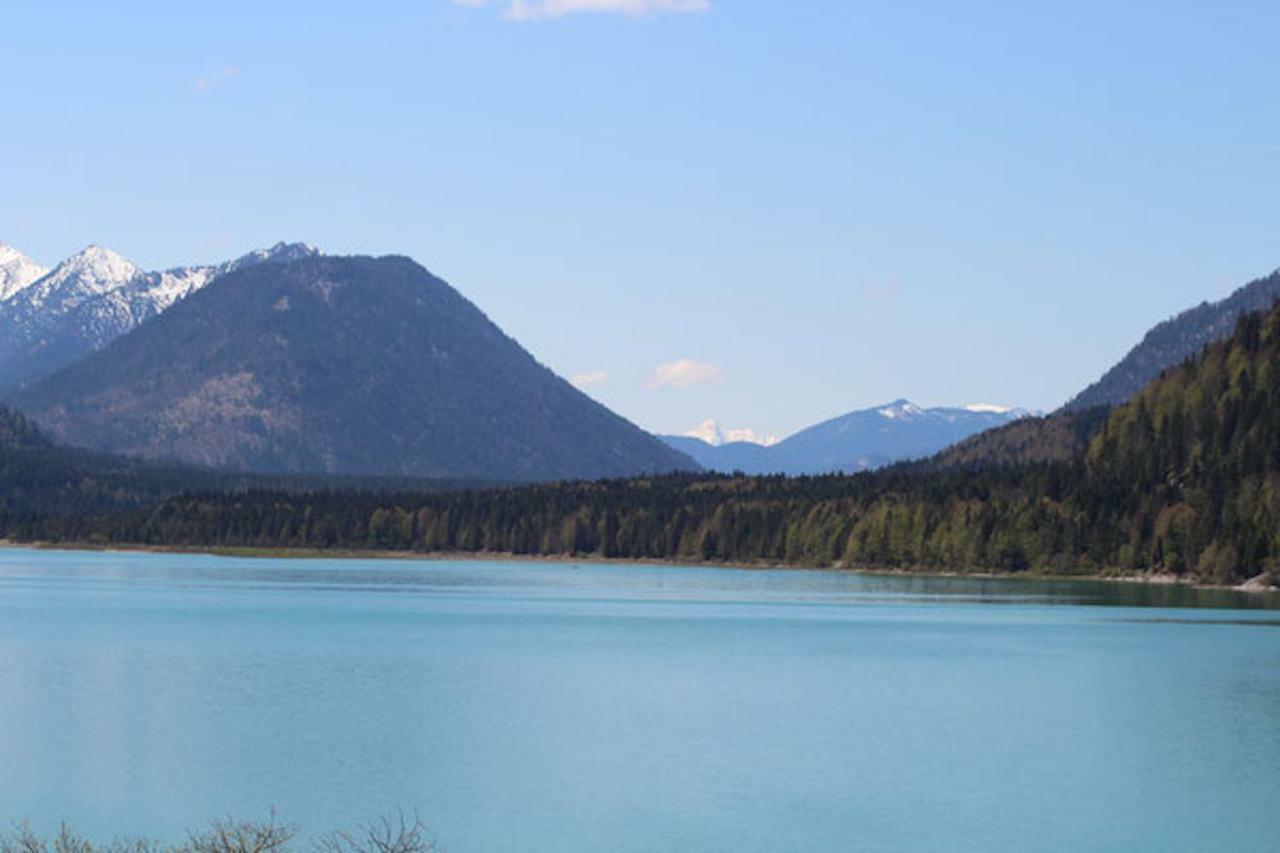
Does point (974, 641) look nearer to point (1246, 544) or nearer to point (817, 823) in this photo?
point (817, 823)

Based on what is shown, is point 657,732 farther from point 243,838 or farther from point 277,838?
point 243,838

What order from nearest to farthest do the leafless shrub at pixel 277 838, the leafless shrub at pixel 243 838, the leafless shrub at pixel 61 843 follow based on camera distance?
the leafless shrub at pixel 243 838 → the leafless shrub at pixel 277 838 → the leafless shrub at pixel 61 843

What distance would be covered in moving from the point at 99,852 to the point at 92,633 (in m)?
75.7

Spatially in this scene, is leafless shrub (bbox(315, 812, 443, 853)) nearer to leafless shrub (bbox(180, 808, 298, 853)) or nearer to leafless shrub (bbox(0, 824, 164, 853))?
leafless shrub (bbox(180, 808, 298, 853))

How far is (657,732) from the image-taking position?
75.1 metres

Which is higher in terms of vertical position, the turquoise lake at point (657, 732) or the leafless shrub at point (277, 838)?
the turquoise lake at point (657, 732)

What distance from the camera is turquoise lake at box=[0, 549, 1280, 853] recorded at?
2223 inches

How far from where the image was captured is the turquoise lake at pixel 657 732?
5647cm

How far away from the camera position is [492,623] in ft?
452

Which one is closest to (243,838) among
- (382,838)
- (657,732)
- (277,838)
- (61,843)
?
(277,838)

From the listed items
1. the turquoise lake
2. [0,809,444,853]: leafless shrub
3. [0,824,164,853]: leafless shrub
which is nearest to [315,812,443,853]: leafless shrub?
[0,809,444,853]: leafless shrub

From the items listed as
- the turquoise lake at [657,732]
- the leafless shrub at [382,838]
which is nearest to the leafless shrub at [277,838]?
the leafless shrub at [382,838]

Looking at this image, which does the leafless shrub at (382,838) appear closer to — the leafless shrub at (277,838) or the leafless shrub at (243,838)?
the leafless shrub at (277,838)

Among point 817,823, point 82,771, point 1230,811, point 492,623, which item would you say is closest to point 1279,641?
point 492,623
